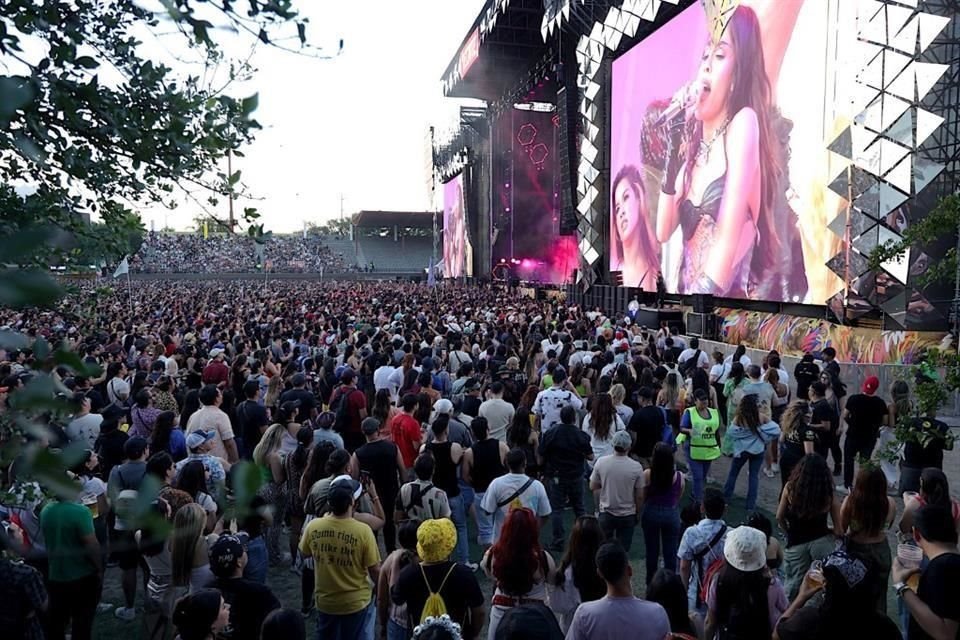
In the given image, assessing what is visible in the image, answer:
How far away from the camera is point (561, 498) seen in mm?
6586

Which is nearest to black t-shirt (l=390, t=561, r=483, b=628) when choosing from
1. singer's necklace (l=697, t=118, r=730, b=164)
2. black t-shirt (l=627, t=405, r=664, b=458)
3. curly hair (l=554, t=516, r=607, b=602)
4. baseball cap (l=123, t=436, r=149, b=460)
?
curly hair (l=554, t=516, r=607, b=602)

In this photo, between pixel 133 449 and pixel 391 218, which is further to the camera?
pixel 391 218

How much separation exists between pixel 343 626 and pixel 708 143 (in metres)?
18.9

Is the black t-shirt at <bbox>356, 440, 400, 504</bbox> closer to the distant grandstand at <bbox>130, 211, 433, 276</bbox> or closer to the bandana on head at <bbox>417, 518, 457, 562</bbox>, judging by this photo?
the bandana on head at <bbox>417, 518, 457, 562</bbox>

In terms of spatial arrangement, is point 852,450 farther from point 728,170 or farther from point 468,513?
point 728,170

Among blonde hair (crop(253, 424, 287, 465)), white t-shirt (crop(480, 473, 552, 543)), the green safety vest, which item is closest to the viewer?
white t-shirt (crop(480, 473, 552, 543))

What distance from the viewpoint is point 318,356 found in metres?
11.3

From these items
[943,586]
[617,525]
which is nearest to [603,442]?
[617,525]

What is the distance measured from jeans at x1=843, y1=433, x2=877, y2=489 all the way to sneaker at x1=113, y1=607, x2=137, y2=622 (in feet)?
23.2

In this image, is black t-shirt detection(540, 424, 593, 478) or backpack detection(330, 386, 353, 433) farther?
backpack detection(330, 386, 353, 433)

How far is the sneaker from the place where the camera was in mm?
5395

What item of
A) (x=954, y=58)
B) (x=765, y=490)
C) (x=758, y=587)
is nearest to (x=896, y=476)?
(x=765, y=490)

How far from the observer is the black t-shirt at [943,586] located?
312 centimetres

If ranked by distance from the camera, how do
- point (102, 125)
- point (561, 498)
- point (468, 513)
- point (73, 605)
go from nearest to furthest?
point (102, 125)
point (73, 605)
point (561, 498)
point (468, 513)
